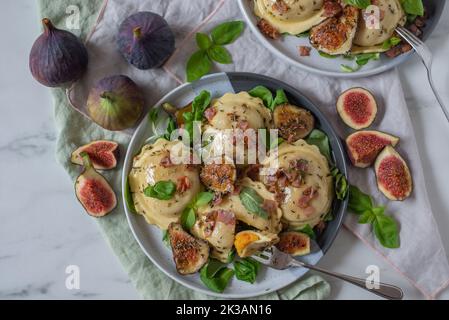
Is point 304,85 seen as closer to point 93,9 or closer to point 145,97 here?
point 145,97

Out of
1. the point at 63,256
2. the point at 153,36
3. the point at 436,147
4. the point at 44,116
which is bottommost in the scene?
the point at 63,256

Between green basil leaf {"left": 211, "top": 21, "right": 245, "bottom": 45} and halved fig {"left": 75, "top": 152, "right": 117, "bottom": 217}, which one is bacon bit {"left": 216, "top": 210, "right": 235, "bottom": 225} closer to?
halved fig {"left": 75, "top": 152, "right": 117, "bottom": 217}

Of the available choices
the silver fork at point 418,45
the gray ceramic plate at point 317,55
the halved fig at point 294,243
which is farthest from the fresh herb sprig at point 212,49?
the halved fig at point 294,243

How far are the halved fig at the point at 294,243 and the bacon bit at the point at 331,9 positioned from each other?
45.4 inches

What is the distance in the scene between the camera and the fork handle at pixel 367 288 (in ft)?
10.0

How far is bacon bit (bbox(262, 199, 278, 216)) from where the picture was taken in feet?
9.80

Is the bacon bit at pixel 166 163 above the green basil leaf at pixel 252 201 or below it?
above

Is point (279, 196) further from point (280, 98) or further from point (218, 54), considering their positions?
point (218, 54)

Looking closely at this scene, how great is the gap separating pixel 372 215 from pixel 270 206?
1.90 ft

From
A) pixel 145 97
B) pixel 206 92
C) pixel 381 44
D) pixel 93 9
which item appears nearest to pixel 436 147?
pixel 381 44

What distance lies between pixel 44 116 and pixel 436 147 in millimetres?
2206

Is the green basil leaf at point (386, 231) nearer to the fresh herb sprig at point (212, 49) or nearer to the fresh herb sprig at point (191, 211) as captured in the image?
the fresh herb sprig at point (191, 211)

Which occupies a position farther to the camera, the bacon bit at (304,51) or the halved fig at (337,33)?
the bacon bit at (304,51)

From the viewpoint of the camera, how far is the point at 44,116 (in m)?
3.34
